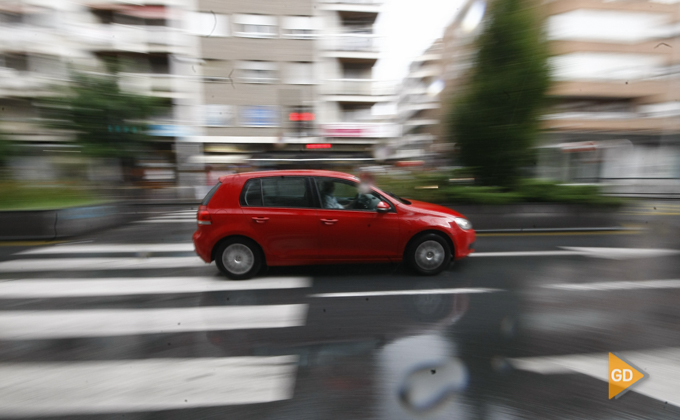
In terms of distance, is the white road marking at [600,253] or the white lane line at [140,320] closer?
the white lane line at [140,320]

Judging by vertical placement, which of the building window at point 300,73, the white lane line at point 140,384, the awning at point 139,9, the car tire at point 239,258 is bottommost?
the white lane line at point 140,384

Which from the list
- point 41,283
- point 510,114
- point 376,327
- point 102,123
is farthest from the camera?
point 102,123

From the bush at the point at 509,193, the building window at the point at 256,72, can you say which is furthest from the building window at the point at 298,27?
the bush at the point at 509,193

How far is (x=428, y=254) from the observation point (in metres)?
5.39

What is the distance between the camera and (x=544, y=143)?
1041cm

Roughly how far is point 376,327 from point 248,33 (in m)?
24.4

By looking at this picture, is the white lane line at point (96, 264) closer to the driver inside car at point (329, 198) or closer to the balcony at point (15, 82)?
the driver inside car at point (329, 198)

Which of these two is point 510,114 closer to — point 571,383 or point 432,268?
point 432,268

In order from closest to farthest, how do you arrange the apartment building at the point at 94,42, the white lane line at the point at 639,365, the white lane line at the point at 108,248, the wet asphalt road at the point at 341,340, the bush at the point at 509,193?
the wet asphalt road at the point at 341,340 < the white lane line at the point at 639,365 < the white lane line at the point at 108,248 < the bush at the point at 509,193 < the apartment building at the point at 94,42

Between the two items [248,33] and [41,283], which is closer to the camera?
[41,283]

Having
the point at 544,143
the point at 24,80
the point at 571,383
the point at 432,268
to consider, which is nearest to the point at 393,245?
the point at 432,268

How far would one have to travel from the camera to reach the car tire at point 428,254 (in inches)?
211

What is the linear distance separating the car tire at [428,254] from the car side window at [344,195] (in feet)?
2.74

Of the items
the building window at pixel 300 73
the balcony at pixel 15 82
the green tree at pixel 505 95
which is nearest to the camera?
the green tree at pixel 505 95
